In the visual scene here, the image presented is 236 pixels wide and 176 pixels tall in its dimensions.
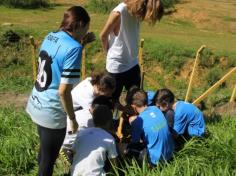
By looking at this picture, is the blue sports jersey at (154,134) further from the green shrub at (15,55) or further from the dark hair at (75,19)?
the green shrub at (15,55)

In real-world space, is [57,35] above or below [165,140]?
above

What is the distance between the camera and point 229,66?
491 inches

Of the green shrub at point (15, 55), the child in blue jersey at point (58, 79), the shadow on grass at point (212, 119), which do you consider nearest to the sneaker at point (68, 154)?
the child in blue jersey at point (58, 79)

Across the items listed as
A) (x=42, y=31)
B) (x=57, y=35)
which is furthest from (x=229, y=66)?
(x=57, y=35)

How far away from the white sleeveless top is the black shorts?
0.05m

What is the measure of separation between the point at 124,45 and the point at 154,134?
0.93m

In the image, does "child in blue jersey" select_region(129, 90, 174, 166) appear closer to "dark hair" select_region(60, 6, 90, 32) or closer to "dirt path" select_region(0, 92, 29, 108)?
"dark hair" select_region(60, 6, 90, 32)

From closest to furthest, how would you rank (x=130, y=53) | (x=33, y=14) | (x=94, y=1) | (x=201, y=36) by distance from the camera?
(x=130, y=53), (x=201, y=36), (x=33, y=14), (x=94, y=1)

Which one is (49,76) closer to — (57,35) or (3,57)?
(57,35)

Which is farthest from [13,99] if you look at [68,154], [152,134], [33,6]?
[33,6]

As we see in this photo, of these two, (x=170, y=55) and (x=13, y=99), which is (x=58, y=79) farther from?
(x=170, y=55)

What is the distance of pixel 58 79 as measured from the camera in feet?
12.7

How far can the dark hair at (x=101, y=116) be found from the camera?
435 cm

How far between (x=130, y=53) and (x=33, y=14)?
13.0m
